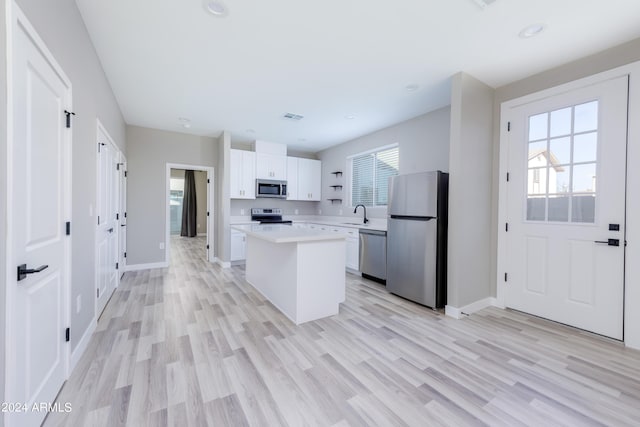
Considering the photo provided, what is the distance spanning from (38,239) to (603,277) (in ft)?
14.4

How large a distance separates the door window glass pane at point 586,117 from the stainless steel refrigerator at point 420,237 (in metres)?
1.29

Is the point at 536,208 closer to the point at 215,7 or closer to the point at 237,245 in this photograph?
the point at 215,7

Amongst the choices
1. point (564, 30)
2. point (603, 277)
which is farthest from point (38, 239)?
point (603, 277)

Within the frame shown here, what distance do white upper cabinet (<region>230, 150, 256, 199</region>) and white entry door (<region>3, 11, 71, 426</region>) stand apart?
140 inches

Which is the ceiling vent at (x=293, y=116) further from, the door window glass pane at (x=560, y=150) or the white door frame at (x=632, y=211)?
the white door frame at (x=632, y=211)

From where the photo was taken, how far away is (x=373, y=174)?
5191mm

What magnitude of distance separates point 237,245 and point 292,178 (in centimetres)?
199

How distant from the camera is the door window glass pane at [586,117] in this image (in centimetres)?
252

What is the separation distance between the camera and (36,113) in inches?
54.9

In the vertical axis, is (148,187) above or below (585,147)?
below

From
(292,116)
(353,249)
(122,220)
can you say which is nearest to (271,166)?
(292,116)

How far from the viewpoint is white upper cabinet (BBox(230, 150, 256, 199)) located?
5.42 m

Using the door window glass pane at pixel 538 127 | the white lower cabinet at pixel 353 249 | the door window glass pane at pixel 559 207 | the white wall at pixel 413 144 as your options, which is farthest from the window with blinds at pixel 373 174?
the door window glass pane at pixel 559 207

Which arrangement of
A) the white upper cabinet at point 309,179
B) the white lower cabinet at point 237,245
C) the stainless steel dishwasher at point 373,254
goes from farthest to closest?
1. the white upper cabinet at point 309,179
2. the white lower cabinet at point 237,245
3. the stainless steel dishwasher at point 373,254
